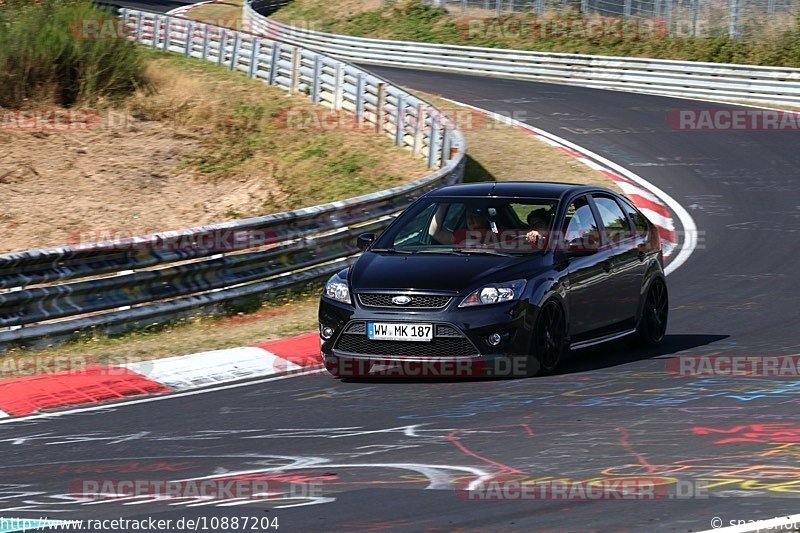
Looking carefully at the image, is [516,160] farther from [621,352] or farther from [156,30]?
[156,30]

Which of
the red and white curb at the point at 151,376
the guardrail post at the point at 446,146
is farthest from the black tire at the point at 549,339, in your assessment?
the guardrail post at the point at 446,146

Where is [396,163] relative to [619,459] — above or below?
below

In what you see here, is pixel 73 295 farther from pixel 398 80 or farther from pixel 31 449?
pixel 398 80

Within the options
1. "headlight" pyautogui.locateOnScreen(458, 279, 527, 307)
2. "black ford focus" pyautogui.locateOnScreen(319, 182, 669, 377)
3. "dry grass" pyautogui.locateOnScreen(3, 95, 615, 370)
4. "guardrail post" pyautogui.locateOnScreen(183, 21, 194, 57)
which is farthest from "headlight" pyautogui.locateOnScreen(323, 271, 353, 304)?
"guardrail post" pyautogui.locateOnScreen(183, 21, 194, 57)

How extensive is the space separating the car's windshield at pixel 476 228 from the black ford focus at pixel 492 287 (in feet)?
0.04

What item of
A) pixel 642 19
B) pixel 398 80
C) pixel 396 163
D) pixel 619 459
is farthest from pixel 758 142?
pixel 619 459

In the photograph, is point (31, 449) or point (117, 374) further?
point (117, 374)

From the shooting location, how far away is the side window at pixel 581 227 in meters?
11.0

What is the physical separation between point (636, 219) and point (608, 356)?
141 cm

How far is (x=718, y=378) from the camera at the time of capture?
10031mm

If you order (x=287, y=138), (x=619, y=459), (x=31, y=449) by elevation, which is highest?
(x=619, y=459)

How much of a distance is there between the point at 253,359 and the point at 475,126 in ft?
55.4

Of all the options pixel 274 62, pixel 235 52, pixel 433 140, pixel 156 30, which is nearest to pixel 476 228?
pixel 433 140

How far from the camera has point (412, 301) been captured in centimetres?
1000
